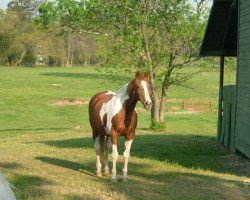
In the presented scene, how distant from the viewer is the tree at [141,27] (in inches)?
848

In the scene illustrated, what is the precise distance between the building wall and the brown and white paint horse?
14.4 ft

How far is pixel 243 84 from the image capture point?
1346cm

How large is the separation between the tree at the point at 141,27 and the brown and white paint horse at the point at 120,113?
37.8ft

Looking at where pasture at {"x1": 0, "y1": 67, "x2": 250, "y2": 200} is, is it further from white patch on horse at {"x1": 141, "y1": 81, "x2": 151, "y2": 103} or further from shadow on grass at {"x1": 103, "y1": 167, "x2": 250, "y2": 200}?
white patch on horse at {"x1": 141, "y1": 81, "x2": 151, "y2": 103}

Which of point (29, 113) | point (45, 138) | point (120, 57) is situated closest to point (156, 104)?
point (120, 57)

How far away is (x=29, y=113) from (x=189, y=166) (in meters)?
25.8

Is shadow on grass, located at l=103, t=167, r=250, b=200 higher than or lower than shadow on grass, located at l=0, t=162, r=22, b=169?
higher

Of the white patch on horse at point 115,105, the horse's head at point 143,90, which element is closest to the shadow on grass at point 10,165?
the white patch on horse at point 115,105

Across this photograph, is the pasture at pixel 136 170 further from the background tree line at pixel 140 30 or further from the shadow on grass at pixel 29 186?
the background tree line at pixel 140 30

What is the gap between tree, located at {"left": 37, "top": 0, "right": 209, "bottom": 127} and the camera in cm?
2153

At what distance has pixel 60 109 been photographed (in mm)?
39156

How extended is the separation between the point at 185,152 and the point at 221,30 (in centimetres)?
442

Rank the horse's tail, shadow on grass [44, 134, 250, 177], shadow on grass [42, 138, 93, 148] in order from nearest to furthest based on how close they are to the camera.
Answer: the horse's tail, shadow on grass [44, 134, 250, 177], shadow on grass [42, 138, 93, 148]

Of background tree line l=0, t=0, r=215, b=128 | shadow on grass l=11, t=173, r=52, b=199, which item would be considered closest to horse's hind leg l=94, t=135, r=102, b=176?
shadow on grass l=11, t=173, r=52, b=199
